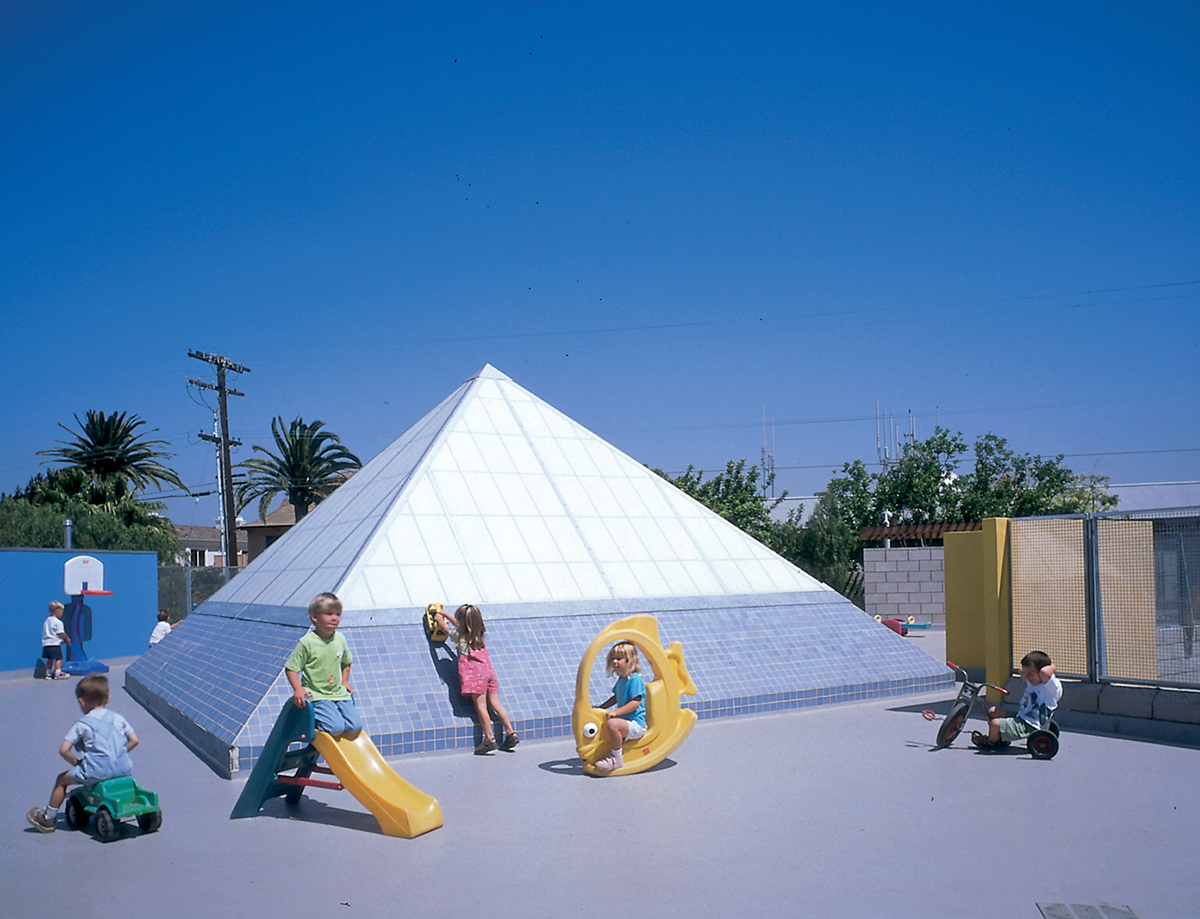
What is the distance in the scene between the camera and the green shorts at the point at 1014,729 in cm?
788

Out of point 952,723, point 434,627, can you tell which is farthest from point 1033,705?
point 434,627

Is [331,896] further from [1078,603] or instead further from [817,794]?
[1078,603]

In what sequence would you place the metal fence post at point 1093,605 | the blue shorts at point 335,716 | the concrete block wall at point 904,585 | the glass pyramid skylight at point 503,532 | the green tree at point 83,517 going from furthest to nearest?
1. the green tree at point 83,517
2. the concrete block wall at point 904,585
3. the glass pyramid skylight at point 503,532
4. the metal fence post at point 1093,605
5. the blue shorts at point 335,716

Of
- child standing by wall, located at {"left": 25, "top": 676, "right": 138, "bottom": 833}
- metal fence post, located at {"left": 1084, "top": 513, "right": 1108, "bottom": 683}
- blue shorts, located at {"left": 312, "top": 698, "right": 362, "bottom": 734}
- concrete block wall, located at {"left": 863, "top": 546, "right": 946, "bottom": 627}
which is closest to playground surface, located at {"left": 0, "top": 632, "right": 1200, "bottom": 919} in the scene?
child standing by wall, located at {"left": 25, "top": 676, "right": 138, "bottom": 833}

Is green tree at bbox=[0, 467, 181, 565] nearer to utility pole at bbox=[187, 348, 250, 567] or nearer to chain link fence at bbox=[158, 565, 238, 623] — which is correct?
utility pole at bbox=[187, 348, 250, 567]

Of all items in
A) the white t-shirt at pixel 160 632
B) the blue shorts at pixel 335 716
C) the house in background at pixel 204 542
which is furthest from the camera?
the house in background at pixel 204 542

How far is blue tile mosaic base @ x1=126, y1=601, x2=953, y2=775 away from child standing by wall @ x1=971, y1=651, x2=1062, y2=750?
8.43 ft

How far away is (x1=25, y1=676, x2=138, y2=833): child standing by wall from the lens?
5.62 metres

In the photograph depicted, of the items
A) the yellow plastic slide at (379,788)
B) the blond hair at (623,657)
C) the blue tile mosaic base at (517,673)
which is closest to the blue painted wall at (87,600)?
the blue tile mosaic base at (517,673)

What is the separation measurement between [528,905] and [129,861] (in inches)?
95.0

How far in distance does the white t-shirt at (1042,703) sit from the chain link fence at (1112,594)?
57.4 inches

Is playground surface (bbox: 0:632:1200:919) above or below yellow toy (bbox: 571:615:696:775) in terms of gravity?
below

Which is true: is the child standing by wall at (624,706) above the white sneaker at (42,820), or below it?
above

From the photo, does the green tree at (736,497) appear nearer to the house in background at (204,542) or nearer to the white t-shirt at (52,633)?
the white t-shirt at (52,633)
